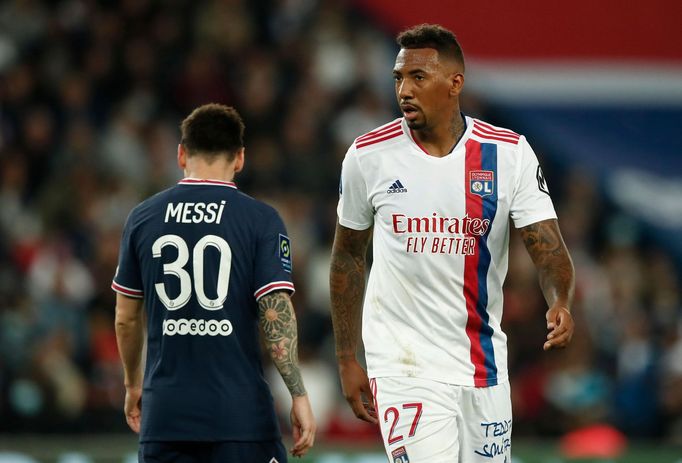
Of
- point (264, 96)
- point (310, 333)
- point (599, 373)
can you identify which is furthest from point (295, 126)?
point (599, 373)

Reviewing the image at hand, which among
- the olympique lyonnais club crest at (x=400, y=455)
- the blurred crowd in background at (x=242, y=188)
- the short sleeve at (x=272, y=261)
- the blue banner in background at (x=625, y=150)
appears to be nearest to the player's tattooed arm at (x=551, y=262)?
the olympique lyonnais club crest at (x=400, y=455)

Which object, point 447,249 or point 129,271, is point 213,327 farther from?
point 447,249

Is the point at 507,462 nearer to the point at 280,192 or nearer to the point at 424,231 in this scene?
the point at 424,231

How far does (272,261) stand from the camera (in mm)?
5441

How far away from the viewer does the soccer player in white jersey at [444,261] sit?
5.49 meters

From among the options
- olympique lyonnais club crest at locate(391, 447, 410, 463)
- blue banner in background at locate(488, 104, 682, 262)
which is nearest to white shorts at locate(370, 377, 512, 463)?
olympique lyonnais club crest at locate(391, 447, 410, 463)

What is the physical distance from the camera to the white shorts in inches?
214

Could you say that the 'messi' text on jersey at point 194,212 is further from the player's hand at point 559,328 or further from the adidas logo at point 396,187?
the player's hand at point 559,328

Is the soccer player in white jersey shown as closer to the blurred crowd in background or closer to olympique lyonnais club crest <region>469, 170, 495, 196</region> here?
olympique lyonnais club crest <region>469, 170, 495, 196</region>

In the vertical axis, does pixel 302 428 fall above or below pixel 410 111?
below

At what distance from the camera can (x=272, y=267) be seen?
214 inches

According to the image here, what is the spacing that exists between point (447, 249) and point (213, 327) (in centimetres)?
102

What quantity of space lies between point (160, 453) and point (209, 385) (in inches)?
13.6

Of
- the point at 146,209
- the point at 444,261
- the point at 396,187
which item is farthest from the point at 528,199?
the point at 146,209
